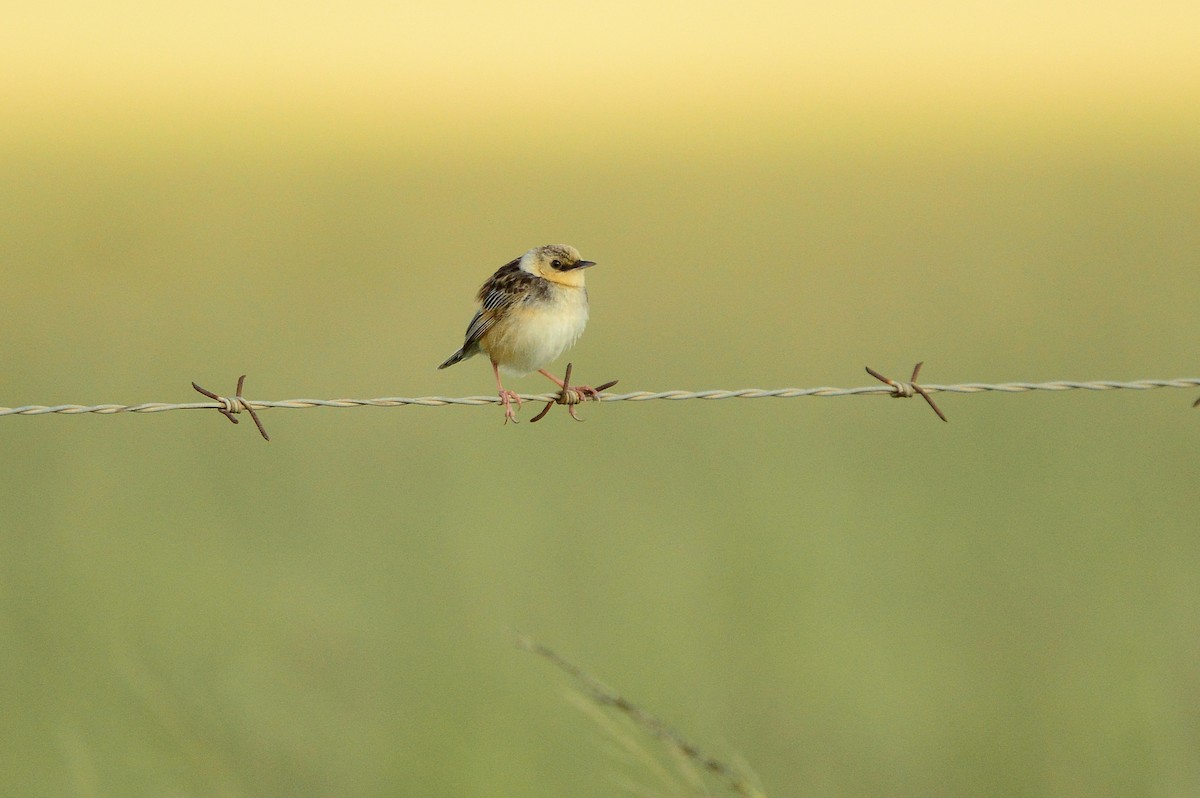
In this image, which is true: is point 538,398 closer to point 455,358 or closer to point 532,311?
point 532,311

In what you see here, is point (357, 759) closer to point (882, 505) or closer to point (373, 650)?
point (373, 650)

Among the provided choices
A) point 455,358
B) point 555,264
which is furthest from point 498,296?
point 455,358

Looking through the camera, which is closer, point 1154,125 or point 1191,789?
point 1191,789

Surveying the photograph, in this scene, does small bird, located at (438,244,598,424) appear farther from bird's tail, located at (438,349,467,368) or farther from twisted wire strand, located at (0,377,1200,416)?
twisted wire strand, located at (0,377,1200,416)

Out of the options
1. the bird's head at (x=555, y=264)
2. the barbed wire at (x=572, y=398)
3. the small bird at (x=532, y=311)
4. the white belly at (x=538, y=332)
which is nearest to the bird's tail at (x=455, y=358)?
the small bird at (x=532, y=311)

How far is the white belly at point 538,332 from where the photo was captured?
658 centimetres

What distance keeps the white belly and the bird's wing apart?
0.06m

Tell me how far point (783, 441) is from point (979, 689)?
12.6ft

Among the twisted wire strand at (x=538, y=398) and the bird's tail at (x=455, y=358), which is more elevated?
the bird's tail at (x=455, y=358)

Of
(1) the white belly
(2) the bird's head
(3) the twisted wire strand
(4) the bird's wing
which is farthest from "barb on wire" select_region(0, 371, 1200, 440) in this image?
(2) the bird's head

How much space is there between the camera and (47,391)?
10430mm

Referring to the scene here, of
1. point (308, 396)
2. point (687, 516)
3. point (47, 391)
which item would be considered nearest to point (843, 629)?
point (687, 516)

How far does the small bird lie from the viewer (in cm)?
659

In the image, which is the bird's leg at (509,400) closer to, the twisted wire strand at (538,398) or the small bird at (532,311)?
the twisted wire strand at (538,398)
